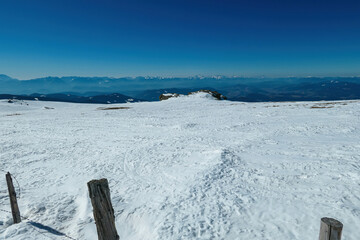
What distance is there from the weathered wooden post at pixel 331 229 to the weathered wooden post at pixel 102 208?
421 centimetres

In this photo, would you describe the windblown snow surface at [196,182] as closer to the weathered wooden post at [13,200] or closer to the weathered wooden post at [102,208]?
the weathered wooden post at [13,200]

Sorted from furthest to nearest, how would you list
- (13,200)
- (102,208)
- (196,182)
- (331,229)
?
(196,182), (13,200), (102,208), (331,229)

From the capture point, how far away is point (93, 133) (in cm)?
2175

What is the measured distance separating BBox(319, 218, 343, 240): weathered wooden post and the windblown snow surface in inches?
148

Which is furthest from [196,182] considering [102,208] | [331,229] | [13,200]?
[13,200]

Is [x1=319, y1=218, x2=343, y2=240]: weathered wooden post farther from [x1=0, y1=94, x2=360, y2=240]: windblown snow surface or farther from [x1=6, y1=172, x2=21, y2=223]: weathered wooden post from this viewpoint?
[x1=6, y1=172, x2=21, y2=223]: weathered wooden post

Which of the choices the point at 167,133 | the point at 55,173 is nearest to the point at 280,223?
the point at 55,173

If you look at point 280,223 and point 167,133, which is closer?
point 280,223

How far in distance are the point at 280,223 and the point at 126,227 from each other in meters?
5.75

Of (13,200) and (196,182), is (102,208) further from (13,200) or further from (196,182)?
(196,182)

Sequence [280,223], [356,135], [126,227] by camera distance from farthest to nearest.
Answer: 1. [356,135]
2. [126,227]
3. [280,223]

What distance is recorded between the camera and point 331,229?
3.22 metres

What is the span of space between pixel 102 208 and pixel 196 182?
6.45 meters

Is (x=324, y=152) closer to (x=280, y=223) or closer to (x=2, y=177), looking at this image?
(x=280, y=223)
